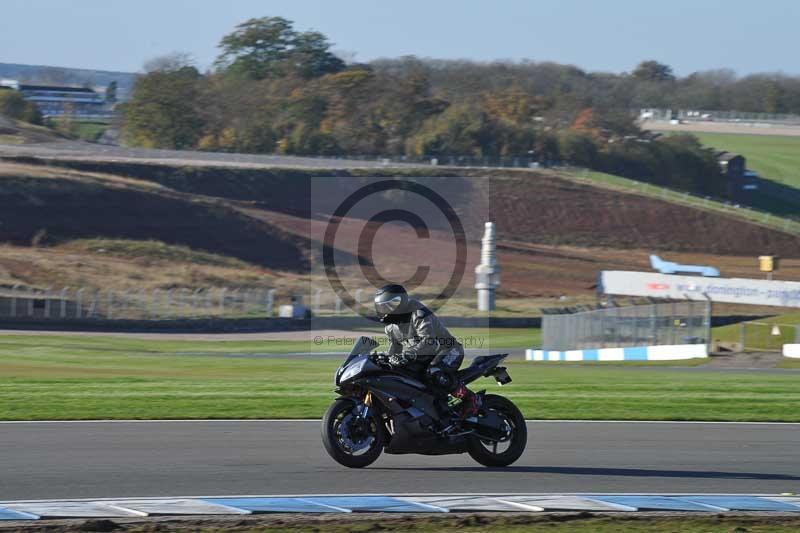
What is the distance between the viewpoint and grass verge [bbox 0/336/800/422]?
15.8 metres

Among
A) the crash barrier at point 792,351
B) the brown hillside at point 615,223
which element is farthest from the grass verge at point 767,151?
the crash barrier at point 792,351

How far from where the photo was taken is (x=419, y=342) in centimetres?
1053

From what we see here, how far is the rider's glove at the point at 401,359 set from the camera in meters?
10.6

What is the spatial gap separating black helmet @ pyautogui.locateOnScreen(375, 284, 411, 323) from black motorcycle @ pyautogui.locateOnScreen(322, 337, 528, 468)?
1.19ft

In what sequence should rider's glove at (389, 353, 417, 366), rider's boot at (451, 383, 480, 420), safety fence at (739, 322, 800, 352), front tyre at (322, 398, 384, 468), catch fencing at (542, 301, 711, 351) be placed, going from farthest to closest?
1. safety fence at (739, 322, 800, 352)
2. catch fencing at (542, 301, 711, 351)
3. rider's boot at (451, 383, 480, 420)
4. rider's glove at (389, 353, 417, 366)
5. front tyre at (322, 398, 384, 468)

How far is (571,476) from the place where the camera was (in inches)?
415

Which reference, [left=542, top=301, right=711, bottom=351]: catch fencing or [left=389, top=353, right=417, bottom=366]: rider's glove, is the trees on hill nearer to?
[left=542, top=301, right=711, bottom=351]: catch fencing

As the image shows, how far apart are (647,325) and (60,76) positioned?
148 meters

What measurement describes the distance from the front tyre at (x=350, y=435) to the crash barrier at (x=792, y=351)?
86.1ft

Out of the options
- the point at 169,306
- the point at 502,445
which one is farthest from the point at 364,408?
the point at 169,306

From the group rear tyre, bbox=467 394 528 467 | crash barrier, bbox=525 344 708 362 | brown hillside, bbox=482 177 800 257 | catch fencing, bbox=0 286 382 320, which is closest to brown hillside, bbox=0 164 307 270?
catch fencing, bbox=0 286 382 320

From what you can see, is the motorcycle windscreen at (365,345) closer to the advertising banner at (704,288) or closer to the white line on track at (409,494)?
the white line on track at (409,494)

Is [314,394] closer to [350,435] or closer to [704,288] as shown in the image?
[350,435]

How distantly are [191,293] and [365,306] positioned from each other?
9.54 metres
